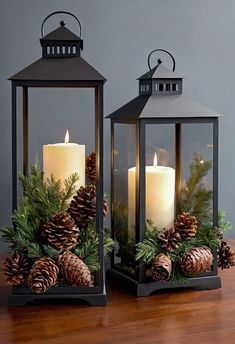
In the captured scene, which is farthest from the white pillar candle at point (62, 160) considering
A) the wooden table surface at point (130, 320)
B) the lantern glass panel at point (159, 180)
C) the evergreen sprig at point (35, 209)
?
the wooden table surface at point (130, 320)

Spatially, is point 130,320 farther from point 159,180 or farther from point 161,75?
point 161,75

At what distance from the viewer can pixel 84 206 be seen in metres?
1.09

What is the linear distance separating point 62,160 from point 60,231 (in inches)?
5.8

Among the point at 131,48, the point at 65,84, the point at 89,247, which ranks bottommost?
the point at 89,247

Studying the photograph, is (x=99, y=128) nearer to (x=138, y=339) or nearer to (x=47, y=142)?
(x=47, y=142)

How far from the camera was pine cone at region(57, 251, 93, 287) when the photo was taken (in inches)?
41.1

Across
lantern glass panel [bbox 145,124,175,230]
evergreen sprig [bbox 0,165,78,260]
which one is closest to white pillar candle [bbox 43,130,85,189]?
evergreen sprig [bbox 0,165,78,260]

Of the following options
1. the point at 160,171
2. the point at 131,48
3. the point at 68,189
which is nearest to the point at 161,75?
the point at 160,171

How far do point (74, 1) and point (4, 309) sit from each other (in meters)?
0.78

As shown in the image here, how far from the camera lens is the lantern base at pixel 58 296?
3.48 feet

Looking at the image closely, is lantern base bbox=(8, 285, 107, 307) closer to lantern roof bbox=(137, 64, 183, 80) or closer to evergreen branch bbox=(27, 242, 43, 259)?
evergreen branch bbox=(27, 242, 43, 259)

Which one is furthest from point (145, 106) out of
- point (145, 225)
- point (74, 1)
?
point (74, 1)

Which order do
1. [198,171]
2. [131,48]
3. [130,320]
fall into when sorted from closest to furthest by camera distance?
[130,320] → [198,171] → [131,48]

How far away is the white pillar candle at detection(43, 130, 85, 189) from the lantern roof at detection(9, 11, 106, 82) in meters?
0.15
